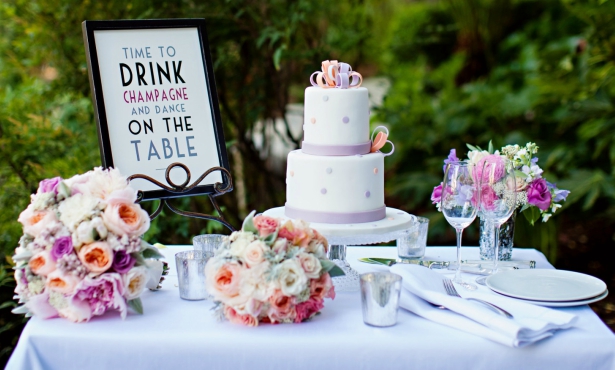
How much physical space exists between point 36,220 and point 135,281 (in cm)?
27

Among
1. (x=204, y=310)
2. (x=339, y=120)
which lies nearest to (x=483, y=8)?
(x=339, y=120)

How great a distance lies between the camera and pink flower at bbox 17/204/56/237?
4.96 ft

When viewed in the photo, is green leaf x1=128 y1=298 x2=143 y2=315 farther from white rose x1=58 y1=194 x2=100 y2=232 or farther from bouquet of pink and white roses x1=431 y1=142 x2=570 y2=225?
bouquet of pink and white roses x1=431 y1=142 x2=570 y2=225

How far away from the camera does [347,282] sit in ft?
5.91

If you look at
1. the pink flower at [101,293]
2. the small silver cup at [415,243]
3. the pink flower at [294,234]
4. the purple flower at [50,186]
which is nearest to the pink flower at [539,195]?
the small silver cup at [415,243]

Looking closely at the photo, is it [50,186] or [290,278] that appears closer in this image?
[290,278]

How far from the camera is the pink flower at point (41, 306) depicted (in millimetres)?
1519

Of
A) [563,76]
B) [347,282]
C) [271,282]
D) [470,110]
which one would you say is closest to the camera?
[271,282]

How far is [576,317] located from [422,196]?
3.25 meters

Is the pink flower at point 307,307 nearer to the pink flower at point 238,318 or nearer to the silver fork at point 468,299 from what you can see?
the pink flower at point 238,318

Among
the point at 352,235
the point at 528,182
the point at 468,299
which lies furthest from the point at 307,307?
the point at 528,182

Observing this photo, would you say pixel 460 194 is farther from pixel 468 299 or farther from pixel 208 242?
pixel 208 242

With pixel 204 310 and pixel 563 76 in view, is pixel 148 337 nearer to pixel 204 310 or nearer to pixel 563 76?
pixel 204 310

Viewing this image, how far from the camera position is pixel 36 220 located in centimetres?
154
